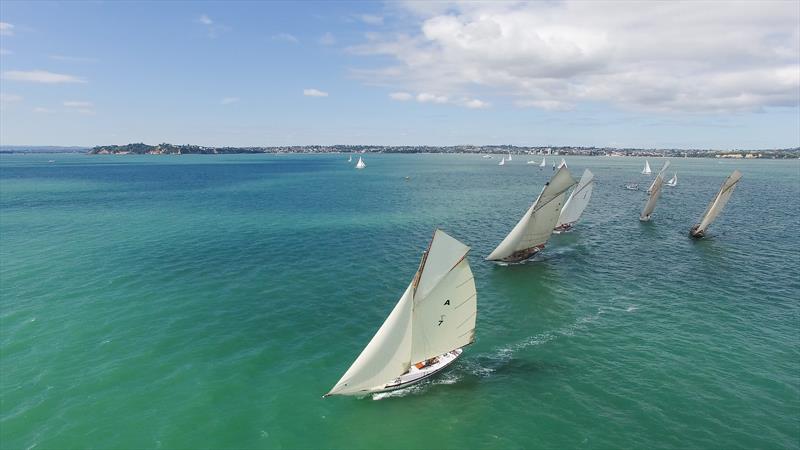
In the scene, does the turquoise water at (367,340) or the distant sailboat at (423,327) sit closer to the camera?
the turquoise water at (367,340)

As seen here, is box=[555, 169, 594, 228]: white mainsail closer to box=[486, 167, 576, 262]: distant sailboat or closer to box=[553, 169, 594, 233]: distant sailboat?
box=[553, 169, 594, 233]: distant sailboat

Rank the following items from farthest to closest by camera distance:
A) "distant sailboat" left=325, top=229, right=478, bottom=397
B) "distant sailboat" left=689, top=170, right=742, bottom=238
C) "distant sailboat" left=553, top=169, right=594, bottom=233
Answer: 1. "distant sailboat" left=553, top=169, right=594, bottom=233
2. "distant sailboat" left=689, top=170, right=742, bottom=238
3. "distant sailboat" left=325, top=229, right=478, bottom=397

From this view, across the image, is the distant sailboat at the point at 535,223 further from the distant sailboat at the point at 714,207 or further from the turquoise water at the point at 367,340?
the distant sailboat at the point at 714,207

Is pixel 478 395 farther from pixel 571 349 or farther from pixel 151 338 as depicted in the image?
pixel 151 338

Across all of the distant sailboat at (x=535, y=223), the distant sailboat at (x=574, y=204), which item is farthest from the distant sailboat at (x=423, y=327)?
the distant sailboat at (x=574, y=204)

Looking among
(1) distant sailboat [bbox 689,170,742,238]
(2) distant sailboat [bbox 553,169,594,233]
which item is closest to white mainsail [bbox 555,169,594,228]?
(2) distant sailboat [bbox 553,169,594,233]

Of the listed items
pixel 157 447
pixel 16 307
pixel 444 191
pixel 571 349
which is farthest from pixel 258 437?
pixel 444 191

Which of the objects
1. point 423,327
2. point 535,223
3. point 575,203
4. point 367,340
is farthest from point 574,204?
point 423,327

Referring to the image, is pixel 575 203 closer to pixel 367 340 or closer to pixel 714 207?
pixel 714 207
